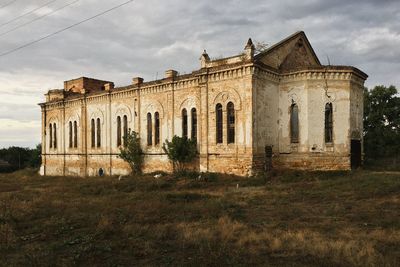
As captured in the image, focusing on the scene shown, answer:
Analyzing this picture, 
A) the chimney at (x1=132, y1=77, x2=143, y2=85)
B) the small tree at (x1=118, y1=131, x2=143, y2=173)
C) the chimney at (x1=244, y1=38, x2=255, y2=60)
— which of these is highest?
the chimney at (x1=244, y1=38, x2=255, y2=60)

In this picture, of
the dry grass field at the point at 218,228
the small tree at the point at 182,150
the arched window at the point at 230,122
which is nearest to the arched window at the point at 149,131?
the small tree at the point at 182,150

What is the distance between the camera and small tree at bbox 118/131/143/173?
82.4ft

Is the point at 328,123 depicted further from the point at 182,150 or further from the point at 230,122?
the point at 182,150

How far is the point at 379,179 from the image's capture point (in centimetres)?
1620

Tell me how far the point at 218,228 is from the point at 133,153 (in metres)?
16.6

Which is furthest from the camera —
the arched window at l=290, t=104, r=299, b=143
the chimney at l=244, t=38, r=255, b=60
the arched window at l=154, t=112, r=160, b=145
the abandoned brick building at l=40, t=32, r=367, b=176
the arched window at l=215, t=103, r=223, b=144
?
the arched window at l=154, t=112, r=160, b=145

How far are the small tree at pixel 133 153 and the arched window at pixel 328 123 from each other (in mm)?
12458

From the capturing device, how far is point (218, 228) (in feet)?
30.6

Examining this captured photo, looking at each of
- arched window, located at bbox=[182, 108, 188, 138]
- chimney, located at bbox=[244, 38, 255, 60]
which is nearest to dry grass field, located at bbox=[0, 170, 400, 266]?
arched window, located at bbox=[182, 108, 188, 138]

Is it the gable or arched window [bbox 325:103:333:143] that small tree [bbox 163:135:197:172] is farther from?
arched window [bbox 325:103:333:143]

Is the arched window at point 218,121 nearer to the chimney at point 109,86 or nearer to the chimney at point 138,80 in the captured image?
the chimney at point 138,80

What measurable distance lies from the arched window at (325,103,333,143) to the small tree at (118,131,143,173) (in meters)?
12.5

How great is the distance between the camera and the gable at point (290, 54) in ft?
71.1

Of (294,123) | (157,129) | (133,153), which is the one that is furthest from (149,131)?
(294,123)
